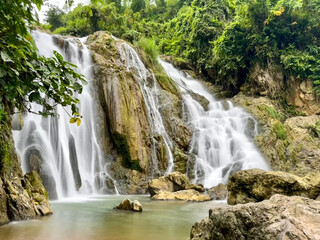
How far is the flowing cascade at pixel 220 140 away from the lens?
1540 cm

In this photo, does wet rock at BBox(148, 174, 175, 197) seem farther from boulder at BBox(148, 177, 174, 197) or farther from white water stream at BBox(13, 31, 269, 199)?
white water stream at BBox(13, 31, 269, 199)

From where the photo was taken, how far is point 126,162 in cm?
1438

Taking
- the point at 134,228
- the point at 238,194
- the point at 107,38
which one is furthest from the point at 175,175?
the point at 107,38

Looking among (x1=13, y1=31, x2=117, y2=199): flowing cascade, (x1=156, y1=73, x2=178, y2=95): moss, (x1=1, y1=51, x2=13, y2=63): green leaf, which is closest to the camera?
(x1=1, y1=51, x2=13, y2=63): green leaf

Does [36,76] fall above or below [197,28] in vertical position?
below

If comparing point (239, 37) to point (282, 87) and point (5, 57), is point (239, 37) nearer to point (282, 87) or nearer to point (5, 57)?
point (282, 87)

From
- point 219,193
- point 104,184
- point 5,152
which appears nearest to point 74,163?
point 104,184

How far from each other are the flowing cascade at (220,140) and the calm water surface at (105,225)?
7.37 m

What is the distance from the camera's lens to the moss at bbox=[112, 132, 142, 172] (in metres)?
14.3

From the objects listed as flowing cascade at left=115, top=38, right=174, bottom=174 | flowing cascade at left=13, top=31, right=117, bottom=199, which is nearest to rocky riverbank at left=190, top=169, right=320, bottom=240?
flowing cascade at left=13, top=31, right=117, bottom=199

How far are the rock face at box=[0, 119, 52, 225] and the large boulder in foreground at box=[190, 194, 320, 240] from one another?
13.6 ft

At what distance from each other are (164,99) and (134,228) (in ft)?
42.9

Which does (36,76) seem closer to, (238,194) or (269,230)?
(269,230)

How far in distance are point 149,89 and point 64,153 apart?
7441mm
